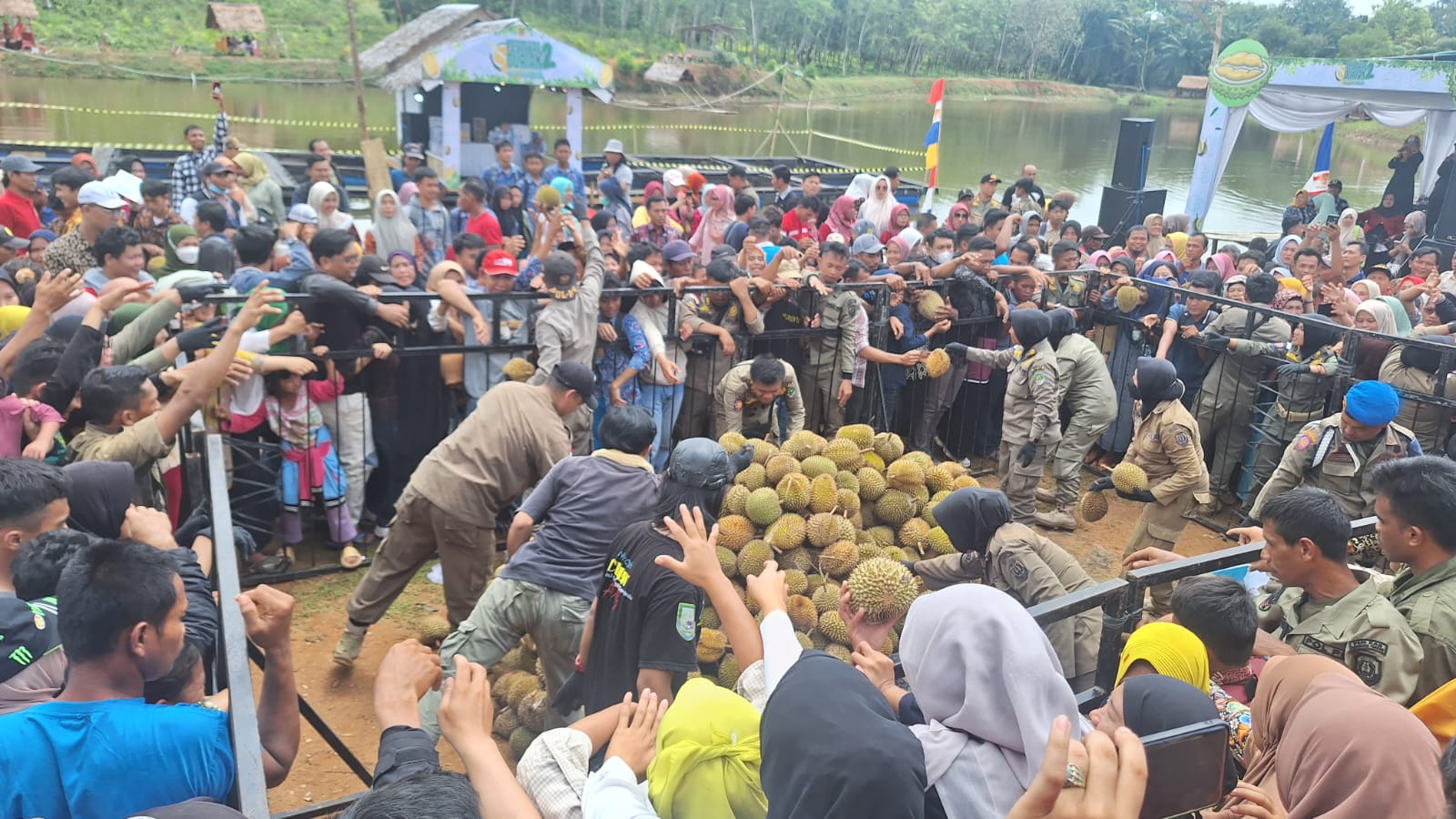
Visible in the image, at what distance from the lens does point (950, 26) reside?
63.1 meters

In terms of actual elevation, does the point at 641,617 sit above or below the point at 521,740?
above

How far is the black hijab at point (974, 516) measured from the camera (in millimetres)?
4258

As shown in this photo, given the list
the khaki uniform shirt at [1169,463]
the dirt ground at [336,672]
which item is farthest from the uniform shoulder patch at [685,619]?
the khaki uniform shirt at [1169,463]

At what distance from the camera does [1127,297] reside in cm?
831

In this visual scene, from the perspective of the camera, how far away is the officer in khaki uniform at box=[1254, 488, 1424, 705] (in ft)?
10.7

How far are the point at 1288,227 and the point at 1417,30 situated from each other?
39.8 meters

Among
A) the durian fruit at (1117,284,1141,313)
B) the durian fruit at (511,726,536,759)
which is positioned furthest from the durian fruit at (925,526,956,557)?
the durian fruit at (1117,284,1141,313)

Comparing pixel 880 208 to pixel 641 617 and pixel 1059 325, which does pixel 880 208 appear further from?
pixel 641 617

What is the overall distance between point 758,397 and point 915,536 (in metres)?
1.51

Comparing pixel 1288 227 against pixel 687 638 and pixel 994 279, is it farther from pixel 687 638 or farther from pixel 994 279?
pixel 687 638

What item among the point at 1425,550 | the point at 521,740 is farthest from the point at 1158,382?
the point at 521,740

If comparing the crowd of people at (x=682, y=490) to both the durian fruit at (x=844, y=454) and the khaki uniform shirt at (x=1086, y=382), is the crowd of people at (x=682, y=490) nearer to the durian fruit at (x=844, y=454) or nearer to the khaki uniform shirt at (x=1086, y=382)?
Answer: the khaki uniform shirt at (x=1086, y=382)

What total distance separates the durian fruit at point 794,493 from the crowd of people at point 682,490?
0.33 metres

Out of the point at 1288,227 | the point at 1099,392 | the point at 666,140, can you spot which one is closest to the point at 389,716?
the point at 1099,392
